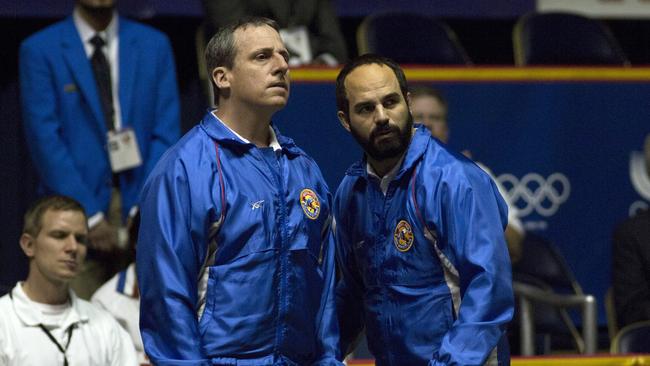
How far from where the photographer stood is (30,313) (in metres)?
5.60

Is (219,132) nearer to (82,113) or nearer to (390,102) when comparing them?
(390,102)

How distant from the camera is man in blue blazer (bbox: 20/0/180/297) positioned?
6.34m

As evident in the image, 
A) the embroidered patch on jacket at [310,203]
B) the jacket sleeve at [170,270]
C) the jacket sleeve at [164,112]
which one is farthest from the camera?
the jacket sleeve at [164,112]

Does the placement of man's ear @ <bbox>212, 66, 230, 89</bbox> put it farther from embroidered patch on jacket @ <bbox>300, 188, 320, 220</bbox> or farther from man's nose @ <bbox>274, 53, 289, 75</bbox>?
embroidered patch on jacket @ <bbox>300, 188, 320, 220</bbox>

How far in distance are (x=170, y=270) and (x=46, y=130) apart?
9.43 feet

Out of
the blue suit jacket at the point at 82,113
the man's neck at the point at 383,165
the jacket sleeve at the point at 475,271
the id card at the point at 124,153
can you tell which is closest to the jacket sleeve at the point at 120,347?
the blue suit jacket at the point at 82,113

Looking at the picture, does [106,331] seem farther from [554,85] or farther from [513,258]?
[554,85]

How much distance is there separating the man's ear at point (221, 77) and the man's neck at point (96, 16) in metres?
2.78

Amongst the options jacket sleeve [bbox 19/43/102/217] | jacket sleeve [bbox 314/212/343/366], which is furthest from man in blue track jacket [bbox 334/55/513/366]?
jacket sleeve [bbox 19/43/102/217]

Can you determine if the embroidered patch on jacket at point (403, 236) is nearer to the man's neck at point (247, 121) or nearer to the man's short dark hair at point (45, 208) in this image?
the man's neck at point (247, 121)

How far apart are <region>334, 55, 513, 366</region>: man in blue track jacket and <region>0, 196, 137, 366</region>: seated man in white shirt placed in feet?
5.61

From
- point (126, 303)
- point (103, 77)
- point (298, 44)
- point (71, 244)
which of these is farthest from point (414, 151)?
point (298, 44)

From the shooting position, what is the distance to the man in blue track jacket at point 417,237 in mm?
3898

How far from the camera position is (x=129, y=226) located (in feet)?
20.3
